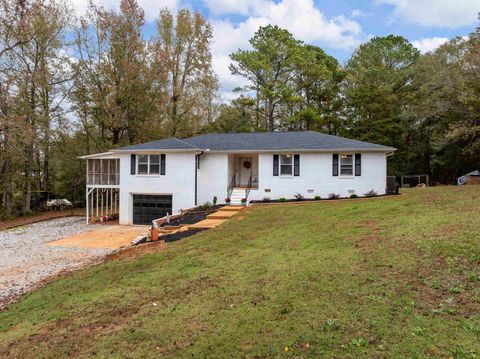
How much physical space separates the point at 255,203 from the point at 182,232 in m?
6.41

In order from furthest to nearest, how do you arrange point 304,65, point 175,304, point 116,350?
point 304,65
point 175,304
point 116,350

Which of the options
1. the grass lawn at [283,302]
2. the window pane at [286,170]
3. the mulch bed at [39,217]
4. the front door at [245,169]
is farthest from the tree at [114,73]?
the grass lawn at [283,302]

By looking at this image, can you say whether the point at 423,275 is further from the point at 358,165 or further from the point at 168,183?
the point at 168,183

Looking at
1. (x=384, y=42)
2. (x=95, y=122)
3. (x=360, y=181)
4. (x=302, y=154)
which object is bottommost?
(x=360, y=181)

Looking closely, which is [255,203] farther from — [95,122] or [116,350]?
[95,122]

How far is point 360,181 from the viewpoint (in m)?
17.7

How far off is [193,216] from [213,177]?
389cm

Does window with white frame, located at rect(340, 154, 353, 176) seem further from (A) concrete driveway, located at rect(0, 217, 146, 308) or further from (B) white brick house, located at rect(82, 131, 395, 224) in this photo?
(A) concrete driveway, located at rect(0, 217, 146, 308)

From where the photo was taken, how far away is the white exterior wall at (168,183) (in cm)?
1867

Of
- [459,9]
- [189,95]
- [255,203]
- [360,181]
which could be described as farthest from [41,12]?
[459,9]

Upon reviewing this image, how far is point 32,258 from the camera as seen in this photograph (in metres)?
11.2

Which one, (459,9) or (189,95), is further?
(189,95)

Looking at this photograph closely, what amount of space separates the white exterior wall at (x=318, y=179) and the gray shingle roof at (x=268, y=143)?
0.51m

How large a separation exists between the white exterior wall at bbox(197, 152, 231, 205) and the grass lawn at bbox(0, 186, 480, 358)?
10571 millimetres
